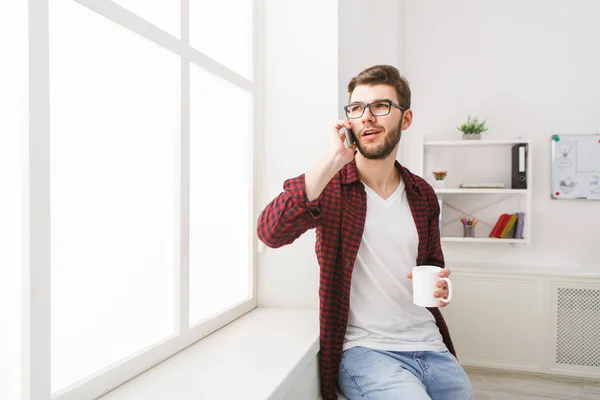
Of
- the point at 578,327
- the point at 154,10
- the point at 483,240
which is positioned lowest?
Answer: the point at 578,327

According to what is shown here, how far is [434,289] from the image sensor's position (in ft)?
4.04

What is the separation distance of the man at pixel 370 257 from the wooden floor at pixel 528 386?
1540mm

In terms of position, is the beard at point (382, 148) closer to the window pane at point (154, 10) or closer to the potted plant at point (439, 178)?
the window pane at point (154, 10)

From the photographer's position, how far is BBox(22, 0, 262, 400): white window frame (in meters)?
0.79

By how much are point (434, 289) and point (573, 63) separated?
2993 millimetres

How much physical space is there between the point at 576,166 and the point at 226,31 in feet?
9.29

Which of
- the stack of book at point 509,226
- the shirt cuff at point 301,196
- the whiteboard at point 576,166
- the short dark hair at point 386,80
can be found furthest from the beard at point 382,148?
the whiteboard at point 576,166

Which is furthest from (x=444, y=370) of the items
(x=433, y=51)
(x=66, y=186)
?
(x=433, y=51)

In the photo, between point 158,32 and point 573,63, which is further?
point 573,63

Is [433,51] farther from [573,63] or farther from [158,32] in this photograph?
[158,32]

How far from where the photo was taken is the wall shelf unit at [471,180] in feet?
11.0
